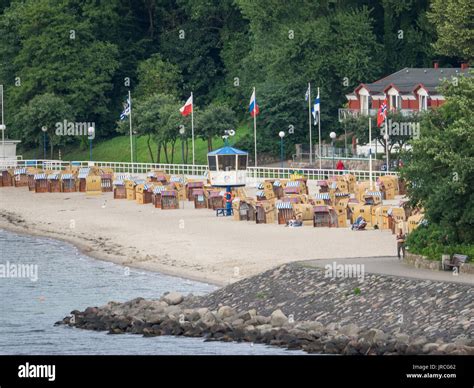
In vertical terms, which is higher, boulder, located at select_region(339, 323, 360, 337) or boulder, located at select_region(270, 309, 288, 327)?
boulder, located at select_region(270, 309, 288, 327)

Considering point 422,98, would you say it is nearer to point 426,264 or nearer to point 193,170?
point 193,170

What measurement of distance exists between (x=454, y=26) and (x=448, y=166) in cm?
6047

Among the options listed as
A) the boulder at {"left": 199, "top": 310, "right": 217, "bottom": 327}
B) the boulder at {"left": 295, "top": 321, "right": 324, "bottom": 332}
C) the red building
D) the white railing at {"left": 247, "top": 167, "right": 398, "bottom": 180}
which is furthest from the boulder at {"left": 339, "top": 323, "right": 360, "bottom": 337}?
the red building

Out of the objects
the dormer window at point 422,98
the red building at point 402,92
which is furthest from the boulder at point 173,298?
the dormer window at point 422,98

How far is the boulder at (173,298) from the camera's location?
61719 millimetres

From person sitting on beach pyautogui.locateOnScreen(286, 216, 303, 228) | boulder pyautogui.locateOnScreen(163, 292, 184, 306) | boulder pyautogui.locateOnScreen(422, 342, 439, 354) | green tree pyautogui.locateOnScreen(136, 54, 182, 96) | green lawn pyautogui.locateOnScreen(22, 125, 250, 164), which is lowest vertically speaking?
boulder pyautogui.locateOnScreen(422, 342, 439, 354)

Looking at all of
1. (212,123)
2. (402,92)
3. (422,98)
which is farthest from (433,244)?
(212,123)

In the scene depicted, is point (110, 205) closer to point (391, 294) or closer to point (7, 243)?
point (7, 243)

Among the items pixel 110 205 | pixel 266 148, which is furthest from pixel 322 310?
pixel 266 148

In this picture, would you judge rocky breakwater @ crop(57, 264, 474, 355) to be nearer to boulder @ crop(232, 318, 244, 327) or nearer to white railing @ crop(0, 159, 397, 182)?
boulder @ crop(232, 318, 244, 327)

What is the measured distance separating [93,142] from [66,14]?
9352 millimetres

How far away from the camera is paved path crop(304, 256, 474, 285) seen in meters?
56.4

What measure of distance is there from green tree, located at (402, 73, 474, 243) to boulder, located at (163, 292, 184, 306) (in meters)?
7.89
